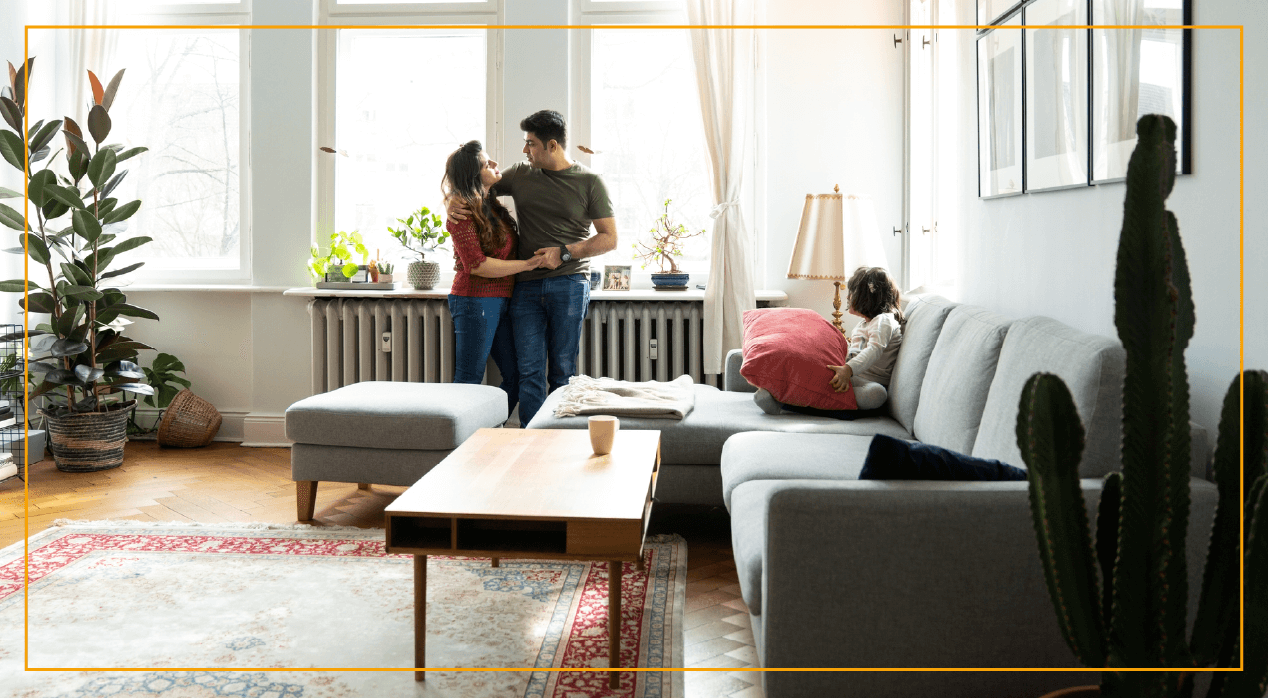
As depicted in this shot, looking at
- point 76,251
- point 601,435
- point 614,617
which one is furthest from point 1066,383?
point 76,251

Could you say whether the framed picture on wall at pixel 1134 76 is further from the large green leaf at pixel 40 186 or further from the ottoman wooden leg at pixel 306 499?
the large green leaf at pixel 40 186

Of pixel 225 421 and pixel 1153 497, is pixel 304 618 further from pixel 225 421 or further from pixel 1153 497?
pixel 225 421

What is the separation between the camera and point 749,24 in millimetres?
4566

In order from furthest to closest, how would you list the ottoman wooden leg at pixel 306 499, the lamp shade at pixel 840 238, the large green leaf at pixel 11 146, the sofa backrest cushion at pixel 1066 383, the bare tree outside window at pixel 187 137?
1. the bare tree outside window at pixel 187 137
2. the large green leaf at pixel 11 146
3. the lamp shade at pixel 840 238
4. the ottoman wooden leg at pixel 306 499
5. the sofa backrest cushion at pixel 1066 383

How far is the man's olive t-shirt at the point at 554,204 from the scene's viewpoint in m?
4.06

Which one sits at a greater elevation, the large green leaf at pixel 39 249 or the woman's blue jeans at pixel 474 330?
the large green leaf at pixel 39 249

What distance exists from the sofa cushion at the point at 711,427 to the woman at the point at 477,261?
88 cm

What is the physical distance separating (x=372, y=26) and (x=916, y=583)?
4.11 meters

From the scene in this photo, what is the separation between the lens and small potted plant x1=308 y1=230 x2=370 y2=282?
4695 millimetres

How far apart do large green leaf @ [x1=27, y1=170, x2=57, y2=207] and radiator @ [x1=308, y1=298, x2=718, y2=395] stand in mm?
1195

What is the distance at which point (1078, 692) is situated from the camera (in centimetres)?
166

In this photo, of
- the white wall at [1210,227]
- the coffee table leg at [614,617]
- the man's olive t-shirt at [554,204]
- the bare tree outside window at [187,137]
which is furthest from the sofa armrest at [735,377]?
the bare tree outside window at [187,137]

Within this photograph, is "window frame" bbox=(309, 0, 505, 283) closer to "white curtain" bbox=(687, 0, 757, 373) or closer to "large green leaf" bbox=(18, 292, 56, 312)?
"white curtain" bbox=(687, 0, 757, 373)

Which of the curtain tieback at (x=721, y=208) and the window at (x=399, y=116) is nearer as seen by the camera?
the curtain tieback at (x=721, y=208)
